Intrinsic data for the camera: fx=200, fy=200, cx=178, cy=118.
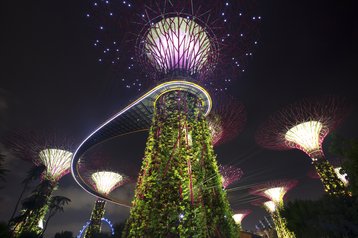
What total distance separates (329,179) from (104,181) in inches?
1246

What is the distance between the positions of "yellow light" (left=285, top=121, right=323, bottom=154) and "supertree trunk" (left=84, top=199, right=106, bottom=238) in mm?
31467

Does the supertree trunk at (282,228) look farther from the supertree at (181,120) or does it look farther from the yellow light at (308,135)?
the supertree at (181,120)

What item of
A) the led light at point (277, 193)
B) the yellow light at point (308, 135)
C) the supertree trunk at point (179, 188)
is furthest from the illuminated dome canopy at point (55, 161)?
the led light at point (277, 193)

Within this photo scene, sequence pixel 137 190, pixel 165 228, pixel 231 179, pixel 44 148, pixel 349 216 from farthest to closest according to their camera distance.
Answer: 1. pixel 231 179
2. pixel 44 148
3. pixel 349 216
4. pixel 137 190
5. pixel 165 228

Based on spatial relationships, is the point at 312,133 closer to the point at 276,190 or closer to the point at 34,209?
the point at 276,190

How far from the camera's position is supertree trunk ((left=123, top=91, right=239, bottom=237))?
7074mm

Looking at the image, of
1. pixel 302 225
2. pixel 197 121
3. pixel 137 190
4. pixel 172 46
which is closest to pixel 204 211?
pixel 137 190

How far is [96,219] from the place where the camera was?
3234cm

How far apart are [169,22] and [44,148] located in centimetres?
2440

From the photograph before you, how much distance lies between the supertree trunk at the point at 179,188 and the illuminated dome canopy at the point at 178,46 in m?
4.30

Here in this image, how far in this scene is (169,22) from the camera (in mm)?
13508

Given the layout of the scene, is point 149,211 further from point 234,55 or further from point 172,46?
point 234,55

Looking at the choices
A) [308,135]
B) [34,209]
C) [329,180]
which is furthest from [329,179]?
[34,209]

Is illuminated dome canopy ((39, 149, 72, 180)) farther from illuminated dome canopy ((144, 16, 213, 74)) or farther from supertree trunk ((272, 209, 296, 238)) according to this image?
supertree trunk ((272, 209, 296, 238))
